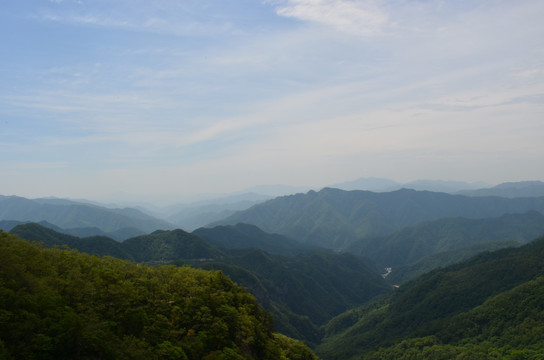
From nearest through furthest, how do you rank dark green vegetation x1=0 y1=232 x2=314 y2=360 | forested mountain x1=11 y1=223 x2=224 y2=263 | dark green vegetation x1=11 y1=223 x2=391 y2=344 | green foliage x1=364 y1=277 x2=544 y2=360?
1. dark green vegetation x1=0 y1=232 x2=314 y2=360
2. green foliage x1=364 y1=277 x2=544 y2=360
3. dark green vegetation x1=11 y1=223 x2=391 y2=344
4. forested mountain x1=11 y1=223 x2=224 y2=263

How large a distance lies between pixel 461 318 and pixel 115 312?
97480 millimetres

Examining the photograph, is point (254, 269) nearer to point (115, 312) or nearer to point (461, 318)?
point (461, 318)

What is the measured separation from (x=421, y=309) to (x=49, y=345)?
12050cm

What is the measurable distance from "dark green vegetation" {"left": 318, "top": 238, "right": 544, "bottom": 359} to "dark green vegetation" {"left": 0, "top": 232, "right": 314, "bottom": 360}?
60957 millimetres

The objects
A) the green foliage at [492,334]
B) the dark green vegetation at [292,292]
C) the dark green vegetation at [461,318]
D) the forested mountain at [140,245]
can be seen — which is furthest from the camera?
the forested mountain at [140,245]

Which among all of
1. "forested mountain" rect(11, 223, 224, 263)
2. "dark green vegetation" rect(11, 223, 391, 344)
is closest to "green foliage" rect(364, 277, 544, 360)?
"dark green vegetation" rect(11, 223, 391, 344)

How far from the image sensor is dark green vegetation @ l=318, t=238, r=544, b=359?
76.9 metres

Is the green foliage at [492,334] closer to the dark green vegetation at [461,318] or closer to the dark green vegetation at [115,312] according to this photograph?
the dark green vegetation at [461,318]

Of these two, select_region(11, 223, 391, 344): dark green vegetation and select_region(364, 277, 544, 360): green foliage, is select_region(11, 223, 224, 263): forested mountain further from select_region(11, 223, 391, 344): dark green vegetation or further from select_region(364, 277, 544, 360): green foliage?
select_region(364, 277, 544, 360): green foliage

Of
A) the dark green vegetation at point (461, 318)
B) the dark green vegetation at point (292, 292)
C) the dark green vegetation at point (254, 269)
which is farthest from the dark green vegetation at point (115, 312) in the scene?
the dark green vegetation at point (292, 292)

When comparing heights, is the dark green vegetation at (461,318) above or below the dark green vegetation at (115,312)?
below

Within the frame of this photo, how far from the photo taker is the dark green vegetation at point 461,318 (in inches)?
3027

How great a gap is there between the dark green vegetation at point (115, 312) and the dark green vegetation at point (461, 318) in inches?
2400

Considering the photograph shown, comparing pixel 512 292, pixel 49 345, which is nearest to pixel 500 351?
pixel 512 292
